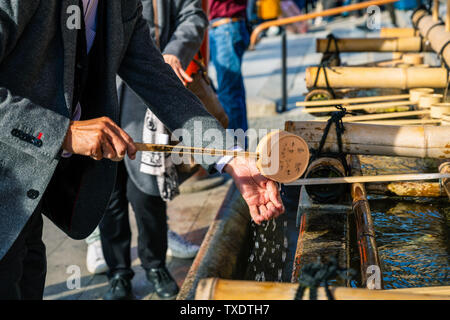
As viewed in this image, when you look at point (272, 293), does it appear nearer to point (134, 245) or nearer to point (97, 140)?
point (97, 140)

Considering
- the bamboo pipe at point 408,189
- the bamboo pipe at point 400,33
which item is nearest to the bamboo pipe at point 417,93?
the bamboo pipe at point 408,189

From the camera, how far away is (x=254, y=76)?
8992mm

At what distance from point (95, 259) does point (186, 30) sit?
1491mm

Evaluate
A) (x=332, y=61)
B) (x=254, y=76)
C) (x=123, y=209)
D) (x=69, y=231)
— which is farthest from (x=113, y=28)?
(x=254, y=76)

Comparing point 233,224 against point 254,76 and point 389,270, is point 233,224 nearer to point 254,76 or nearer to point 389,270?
point 389,270

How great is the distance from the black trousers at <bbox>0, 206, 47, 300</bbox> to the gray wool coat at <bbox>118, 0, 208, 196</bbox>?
3.50 ft

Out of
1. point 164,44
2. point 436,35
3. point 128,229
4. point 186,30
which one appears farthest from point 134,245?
point 436,35

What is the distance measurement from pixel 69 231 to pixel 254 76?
287 inches

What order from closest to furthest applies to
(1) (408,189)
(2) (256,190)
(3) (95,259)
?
(2) (256,190)
(1) (408,189)
(3) (95,259)

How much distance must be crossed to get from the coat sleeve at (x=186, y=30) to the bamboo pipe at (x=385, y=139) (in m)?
0.84

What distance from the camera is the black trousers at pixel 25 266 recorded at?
65.1 inches

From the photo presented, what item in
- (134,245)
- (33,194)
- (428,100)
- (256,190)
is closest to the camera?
(33,194)

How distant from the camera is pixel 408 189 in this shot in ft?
7.93

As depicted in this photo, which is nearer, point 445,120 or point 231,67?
point 445,120
